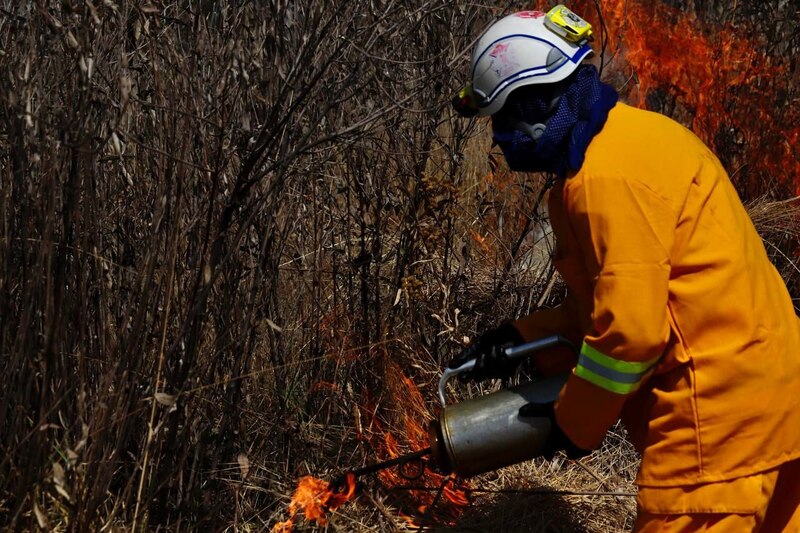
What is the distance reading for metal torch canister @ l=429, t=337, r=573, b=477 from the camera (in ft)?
10.4

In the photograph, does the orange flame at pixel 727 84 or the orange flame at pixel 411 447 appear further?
the orange flame at pixel 727 84

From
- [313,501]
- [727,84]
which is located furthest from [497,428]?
[727,84]

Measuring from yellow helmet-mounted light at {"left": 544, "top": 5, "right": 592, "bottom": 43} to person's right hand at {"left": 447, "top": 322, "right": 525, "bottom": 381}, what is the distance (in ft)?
3.38

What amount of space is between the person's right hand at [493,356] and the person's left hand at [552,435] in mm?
Result: 202

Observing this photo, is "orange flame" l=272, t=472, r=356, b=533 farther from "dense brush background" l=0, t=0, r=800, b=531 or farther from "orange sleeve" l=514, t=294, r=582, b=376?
"orange sleeve" l=514, t=294, r=582, b=376

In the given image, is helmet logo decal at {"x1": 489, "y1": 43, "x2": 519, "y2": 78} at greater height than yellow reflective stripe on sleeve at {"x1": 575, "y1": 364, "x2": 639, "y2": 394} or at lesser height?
greater

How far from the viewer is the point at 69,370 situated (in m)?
3.33

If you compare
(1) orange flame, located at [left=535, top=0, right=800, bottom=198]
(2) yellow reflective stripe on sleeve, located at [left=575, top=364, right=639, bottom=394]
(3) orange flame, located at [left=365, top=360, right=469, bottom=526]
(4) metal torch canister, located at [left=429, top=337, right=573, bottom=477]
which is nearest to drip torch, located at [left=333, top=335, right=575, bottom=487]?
(4) metal torch canister, located at [left=429, top=337, right=573, bottom=477]

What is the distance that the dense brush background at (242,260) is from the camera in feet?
10.4

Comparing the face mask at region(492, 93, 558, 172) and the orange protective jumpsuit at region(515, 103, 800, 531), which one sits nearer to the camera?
the orange protective jumpsuit at region(515, 103, 800, 531)

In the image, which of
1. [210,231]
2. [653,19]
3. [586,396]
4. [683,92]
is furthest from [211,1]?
[653,19]

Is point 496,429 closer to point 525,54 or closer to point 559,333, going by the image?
point 559,333

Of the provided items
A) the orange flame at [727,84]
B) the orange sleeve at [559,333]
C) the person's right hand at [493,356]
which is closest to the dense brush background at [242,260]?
the orange flame at [727,84]

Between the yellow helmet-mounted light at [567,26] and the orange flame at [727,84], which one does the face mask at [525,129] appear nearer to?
the yellow helmet-mounted light at [567,26]
